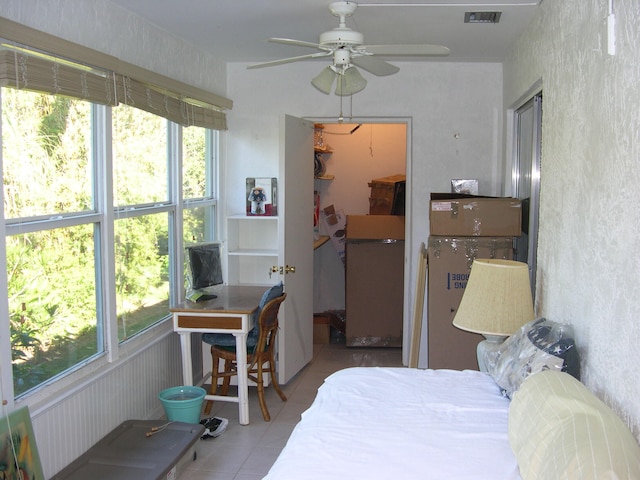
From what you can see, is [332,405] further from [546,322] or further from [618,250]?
[618,250]

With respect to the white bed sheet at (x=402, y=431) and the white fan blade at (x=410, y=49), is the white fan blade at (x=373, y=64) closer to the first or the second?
the white fan blade at (x=410, y=49)


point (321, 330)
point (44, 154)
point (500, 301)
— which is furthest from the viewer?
point (321, 330)

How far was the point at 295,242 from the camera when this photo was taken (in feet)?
15.9

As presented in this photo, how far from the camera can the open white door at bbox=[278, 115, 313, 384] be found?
4.62 m

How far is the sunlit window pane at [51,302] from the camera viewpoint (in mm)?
2760

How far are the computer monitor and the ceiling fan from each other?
5.06 feet

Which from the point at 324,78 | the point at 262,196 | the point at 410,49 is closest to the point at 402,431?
the point at 410,49

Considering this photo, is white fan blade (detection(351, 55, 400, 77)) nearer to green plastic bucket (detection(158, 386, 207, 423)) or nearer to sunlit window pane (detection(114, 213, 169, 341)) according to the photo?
sunlit window pane (detection(114, 213, 169, 341))

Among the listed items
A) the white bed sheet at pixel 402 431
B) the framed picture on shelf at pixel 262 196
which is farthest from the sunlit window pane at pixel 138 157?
the white bed sheet at pixel 402 431

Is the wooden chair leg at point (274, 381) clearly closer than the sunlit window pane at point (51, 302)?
No

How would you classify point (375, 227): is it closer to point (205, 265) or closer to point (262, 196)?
point (262, 196)

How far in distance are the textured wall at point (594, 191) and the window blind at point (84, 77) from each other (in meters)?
2.14

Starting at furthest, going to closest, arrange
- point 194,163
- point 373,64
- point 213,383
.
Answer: point 194,163 < point 213,383 < point 373,64

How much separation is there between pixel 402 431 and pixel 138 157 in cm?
237
